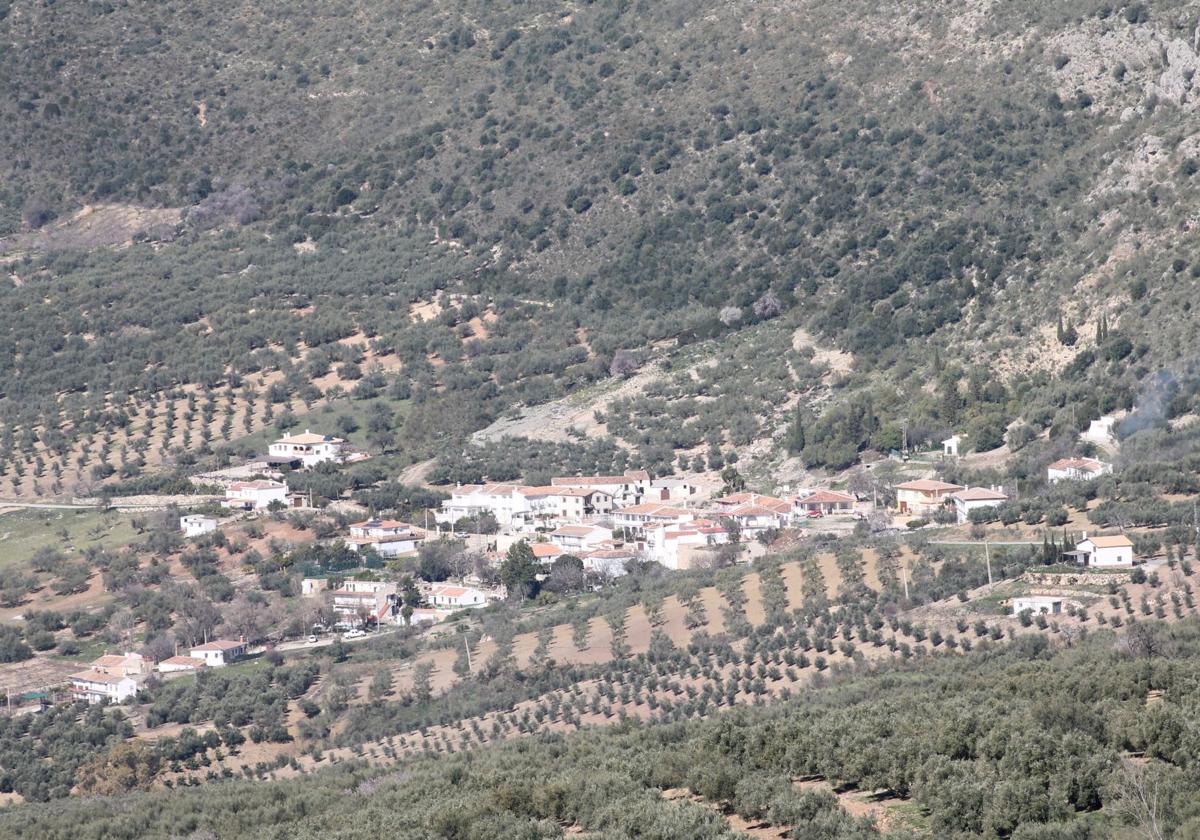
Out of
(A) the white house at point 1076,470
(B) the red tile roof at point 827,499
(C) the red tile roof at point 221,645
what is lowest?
(C) the red tile roof at point 221,645

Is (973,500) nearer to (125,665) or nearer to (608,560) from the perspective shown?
(608,560)

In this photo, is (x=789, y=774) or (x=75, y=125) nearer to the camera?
(x=789, y=774)

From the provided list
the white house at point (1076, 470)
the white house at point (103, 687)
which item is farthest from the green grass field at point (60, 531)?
the white house at point (1076, 470)

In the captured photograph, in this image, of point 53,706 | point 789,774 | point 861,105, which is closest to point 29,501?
point 53,706

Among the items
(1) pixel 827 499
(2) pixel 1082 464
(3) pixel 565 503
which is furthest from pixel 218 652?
(2) pixel 1082 464

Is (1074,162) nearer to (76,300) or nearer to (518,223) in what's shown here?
(518,223)

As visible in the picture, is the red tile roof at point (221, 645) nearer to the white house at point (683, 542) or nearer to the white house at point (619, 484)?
the white house at point (683, 542)
